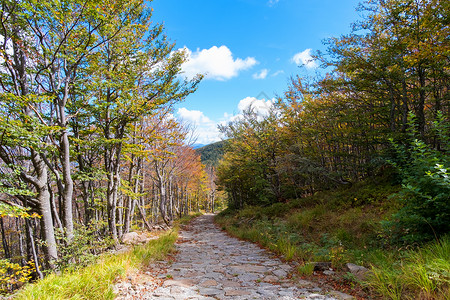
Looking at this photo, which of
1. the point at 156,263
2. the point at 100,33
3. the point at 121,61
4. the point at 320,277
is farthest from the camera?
the point at 121,61

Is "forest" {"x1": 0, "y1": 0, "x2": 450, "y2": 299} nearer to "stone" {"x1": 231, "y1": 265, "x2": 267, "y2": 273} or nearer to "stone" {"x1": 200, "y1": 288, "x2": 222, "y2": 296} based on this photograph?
"stone" {"x1": 231, "y1": 265, "x2": 267, "y2": 273}

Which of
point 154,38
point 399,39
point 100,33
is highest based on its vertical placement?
point 154,38

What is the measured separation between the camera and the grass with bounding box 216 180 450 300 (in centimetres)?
261

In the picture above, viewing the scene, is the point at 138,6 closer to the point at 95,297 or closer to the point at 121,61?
the point at 121,61

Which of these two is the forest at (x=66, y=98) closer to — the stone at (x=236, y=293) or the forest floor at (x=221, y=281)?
the forest floor at (x=221, y=281)

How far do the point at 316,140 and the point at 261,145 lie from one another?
359 centimetres

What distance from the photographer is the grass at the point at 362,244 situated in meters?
2.61

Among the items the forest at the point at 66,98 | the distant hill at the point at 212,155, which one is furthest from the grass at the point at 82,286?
the distant hill at the point at 212,155

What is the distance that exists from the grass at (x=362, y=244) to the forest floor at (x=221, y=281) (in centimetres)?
55

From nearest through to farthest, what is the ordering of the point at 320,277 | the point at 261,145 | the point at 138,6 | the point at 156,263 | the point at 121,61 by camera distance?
the point at 320,277
the point at 156,263
the point at 138,6
the point at 121,61
the point at 261,145

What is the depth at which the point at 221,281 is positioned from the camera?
405 cm

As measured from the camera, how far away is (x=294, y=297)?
10.3ft

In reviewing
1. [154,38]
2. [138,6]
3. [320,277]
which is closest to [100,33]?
[138,6]

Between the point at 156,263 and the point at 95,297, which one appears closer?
the point at 95,297
